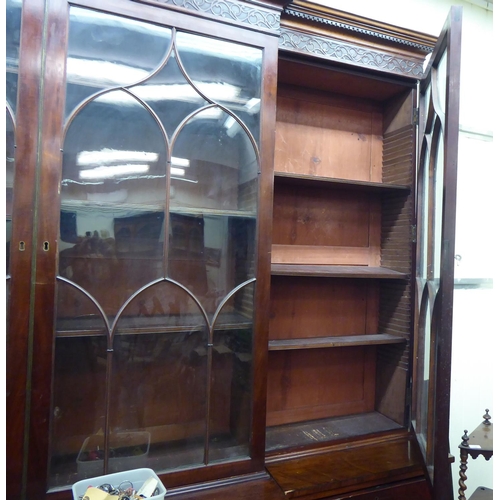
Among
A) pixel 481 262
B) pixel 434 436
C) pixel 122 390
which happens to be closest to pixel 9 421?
pixel 122 390

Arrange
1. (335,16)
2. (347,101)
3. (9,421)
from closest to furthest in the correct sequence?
(9,421) < (335,16) < (347,101)

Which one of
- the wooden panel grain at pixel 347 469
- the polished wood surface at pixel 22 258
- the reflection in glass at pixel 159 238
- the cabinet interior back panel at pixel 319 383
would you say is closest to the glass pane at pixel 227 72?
the reflection in glass at pixel 159 238

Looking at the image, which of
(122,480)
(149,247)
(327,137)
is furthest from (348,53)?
(122,480)

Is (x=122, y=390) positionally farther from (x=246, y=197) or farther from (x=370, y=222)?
(x=370, y=222)

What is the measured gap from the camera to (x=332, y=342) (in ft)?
4.46

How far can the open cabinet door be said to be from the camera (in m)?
0.97

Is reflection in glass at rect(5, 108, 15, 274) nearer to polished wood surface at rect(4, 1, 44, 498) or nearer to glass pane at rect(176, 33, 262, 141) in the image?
polished wood surface at rect(4, 1, 44, 498)

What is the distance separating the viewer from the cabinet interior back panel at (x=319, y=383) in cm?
148

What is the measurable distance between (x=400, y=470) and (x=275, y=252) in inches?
33.3

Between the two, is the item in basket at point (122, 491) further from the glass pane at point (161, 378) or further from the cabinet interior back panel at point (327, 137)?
the cabinet interior back panel at point (327, 137)

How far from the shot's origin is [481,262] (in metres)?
1.69

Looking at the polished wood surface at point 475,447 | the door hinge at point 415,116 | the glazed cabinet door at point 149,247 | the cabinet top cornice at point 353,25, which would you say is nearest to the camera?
the glazed cabinet door at point 149,247

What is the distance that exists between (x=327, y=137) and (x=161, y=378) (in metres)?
1.14

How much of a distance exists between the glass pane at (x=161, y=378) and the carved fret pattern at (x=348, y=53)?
2.93 feet
